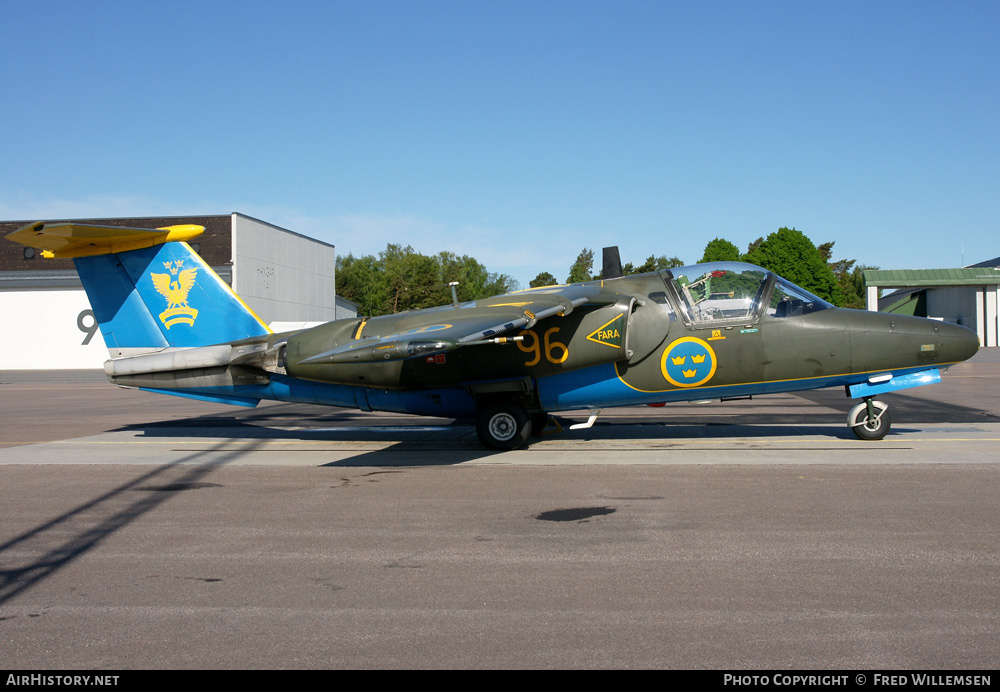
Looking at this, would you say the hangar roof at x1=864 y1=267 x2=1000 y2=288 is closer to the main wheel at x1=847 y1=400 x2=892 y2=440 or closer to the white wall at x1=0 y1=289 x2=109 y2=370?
the main wheel at x1=847 y1=400 x2=892 y2=440

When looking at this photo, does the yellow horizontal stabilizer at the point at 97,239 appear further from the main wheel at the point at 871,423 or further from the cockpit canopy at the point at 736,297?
the main wheel at the point at 871,423

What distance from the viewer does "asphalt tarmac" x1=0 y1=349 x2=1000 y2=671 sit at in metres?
4.48

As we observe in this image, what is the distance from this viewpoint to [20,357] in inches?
2142

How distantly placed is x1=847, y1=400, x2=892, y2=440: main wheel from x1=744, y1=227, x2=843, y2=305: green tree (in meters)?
75.1

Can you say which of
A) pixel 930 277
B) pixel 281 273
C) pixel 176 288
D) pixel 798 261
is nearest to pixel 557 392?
pixel 176 288

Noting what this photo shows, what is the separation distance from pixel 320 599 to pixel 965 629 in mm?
4229

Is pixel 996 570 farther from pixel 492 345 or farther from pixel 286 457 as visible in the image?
pixel 286 457

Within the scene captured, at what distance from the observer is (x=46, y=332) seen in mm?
54250

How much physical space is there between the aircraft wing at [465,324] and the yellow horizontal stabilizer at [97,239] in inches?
168

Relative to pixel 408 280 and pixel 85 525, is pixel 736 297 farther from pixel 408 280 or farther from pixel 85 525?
pixel 408 280

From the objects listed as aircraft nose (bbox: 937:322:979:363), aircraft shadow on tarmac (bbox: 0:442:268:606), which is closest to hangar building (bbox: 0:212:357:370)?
aircraft shadow on tarmac (bbox: 0:442:268:606)

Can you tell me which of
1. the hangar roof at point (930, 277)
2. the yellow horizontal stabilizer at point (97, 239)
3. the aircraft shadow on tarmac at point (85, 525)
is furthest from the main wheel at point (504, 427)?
the hangar roof at point (930, 277)

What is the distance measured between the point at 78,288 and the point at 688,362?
52907 millimetres

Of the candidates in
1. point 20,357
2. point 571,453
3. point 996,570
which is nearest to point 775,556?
point 996,570
